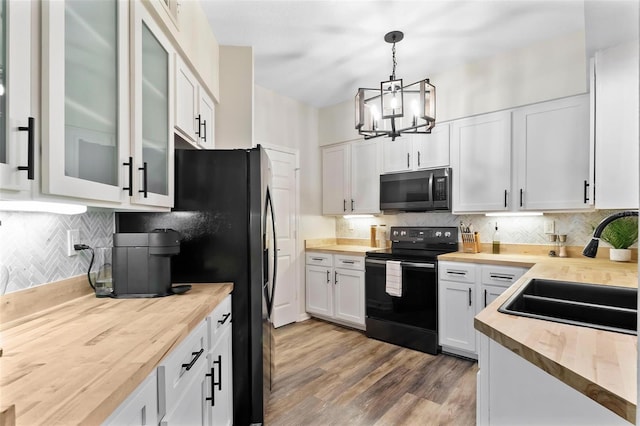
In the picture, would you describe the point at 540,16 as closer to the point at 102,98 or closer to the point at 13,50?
the point at 102,98

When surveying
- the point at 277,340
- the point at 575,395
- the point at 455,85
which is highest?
the point at 455,85

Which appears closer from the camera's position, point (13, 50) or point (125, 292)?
point (13, 50)

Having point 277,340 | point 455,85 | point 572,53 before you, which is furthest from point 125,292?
point 572,53

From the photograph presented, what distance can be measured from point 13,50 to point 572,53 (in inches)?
134

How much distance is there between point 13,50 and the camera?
77 centimetres

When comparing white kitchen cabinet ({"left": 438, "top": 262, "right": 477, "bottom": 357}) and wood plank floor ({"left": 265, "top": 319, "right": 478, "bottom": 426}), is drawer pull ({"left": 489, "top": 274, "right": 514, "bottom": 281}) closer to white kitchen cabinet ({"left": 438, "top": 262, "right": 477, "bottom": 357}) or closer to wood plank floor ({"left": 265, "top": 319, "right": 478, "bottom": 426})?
white kitchen cabinet ({"left": 438, "top": 262, "right": 477, "bottom": 357})

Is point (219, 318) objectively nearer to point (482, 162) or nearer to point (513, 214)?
point (482, 162)

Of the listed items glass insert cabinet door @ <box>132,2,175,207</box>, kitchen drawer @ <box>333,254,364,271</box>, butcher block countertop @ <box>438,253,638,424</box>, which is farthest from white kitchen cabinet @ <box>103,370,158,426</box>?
kitchen drawer @ <box>333,254,364,271</box>

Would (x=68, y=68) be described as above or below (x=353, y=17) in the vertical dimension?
below

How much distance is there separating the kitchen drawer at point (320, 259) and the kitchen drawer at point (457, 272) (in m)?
1.30

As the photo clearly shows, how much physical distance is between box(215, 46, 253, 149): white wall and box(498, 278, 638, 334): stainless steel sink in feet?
7.11

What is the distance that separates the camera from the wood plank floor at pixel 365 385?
2.04m

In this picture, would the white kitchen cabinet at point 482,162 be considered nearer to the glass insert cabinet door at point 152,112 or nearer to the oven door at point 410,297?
the oven door at point 410,297

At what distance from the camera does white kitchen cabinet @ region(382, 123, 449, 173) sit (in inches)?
126
